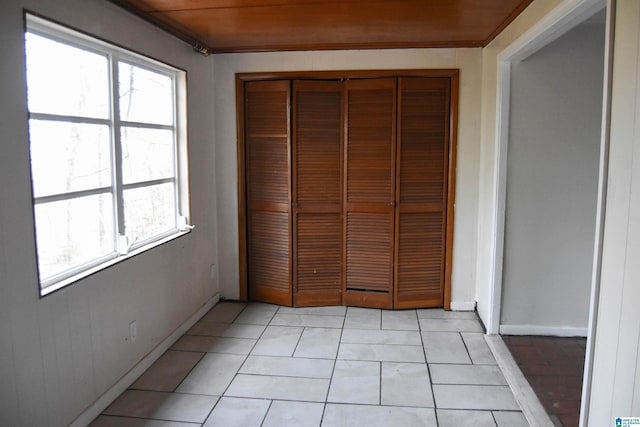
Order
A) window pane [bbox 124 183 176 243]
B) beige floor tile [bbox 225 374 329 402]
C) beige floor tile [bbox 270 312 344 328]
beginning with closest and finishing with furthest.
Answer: beige floor tile [bbox 225 374 329 402]
window pane [bbox 124 183 176 243]
beige floor tile [bbox 270 312 344 328]

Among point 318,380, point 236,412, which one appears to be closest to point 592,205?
point 318,380

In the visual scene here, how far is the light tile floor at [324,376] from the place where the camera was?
2654 mm

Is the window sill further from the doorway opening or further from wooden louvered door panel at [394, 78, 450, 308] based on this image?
the doorway opening

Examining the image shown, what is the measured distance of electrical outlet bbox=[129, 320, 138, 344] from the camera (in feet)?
9.84

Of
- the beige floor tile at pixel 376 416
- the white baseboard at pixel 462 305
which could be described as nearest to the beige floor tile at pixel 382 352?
the beige floor tile at pixel 376 416

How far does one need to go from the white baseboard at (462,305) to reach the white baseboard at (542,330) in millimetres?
578

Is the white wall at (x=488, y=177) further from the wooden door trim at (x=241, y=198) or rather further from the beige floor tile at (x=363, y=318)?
the wooden door trim at (x=241, y=198)

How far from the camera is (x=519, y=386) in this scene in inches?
116

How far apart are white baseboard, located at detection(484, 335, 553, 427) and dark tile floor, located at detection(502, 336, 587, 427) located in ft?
0.12

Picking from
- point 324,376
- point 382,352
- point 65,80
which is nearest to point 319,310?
point 382,352

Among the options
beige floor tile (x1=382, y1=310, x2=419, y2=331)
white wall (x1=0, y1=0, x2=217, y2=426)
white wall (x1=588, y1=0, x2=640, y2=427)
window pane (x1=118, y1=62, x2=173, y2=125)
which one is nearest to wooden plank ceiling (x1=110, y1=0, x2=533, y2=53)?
white wall (x1=0, y1=0, x2=217, y2=426)

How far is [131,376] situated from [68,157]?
1.38 m

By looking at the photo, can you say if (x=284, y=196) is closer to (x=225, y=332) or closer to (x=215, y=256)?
(x=215, y=256)

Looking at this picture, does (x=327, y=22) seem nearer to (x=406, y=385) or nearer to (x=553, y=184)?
(x=553, y=184)
